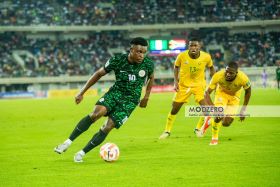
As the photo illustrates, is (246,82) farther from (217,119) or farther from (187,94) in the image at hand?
(187,94)

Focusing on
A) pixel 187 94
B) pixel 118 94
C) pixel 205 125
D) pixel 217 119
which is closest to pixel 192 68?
pixel 187 94

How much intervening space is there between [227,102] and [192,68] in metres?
1.63

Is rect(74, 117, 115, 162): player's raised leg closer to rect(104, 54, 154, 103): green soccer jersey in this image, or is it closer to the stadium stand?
rect(104, 54, 154, 103): green soccer jersey

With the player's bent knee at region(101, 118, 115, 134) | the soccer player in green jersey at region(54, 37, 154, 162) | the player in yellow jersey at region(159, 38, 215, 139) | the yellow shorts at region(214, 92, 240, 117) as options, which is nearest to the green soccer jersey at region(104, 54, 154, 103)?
the soccer player in green jersey at region(54, 37, 154, 162)

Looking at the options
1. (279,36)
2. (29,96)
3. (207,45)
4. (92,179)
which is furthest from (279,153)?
(207,45)

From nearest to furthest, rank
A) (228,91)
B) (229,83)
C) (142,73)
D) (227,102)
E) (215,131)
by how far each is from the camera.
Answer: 1. (142,73)
2. (215,131)
3. (229,83)
4. (228,91)
5. (227,102)

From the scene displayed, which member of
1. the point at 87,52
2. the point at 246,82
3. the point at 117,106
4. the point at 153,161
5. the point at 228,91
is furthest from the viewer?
the point at 87,52

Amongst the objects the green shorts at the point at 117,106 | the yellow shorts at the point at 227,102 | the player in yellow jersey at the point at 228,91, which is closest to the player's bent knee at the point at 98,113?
the green shorts at the point at 117,106

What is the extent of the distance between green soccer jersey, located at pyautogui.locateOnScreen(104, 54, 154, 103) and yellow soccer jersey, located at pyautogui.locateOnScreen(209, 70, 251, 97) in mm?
3028

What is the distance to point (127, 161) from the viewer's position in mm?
11969

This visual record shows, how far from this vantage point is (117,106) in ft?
39.5

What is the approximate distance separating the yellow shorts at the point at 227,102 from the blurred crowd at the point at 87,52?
49.7m

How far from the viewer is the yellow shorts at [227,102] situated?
1557 cm

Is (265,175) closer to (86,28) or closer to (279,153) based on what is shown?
(279,153)
